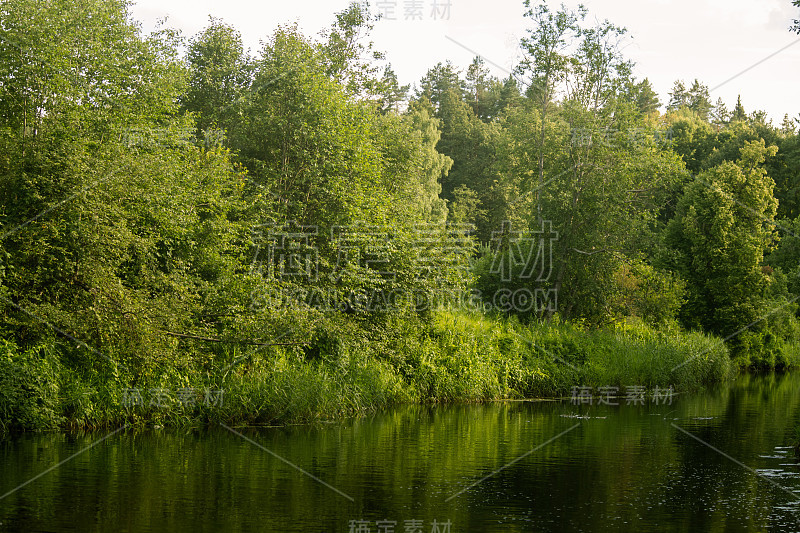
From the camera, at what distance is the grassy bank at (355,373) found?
19.3 m

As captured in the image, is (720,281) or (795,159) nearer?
(720,281)

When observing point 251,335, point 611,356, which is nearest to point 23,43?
point 251,335

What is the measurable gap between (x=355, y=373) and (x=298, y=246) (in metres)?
4.19

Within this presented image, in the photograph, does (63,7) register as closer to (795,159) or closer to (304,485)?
(304,485)

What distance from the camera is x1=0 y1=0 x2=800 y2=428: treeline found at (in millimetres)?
19734

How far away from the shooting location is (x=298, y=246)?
2534 centimetres

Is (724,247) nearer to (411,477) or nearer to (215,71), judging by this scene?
(215,71)

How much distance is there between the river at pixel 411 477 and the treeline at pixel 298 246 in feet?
6.82

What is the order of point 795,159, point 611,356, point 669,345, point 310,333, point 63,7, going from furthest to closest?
1. point 795,159
2. point 669,345
3. point 611,356
4. point 310,333
5. point 63,7

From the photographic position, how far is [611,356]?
108 feet

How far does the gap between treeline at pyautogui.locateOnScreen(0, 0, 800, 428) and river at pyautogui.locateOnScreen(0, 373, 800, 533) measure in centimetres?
208

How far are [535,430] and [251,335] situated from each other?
8.05m

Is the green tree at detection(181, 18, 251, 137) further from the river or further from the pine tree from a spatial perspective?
the pine tree

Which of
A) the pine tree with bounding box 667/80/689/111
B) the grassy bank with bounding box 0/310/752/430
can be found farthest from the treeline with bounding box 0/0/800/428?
the pine tree with bounding box 667/80/689/111
